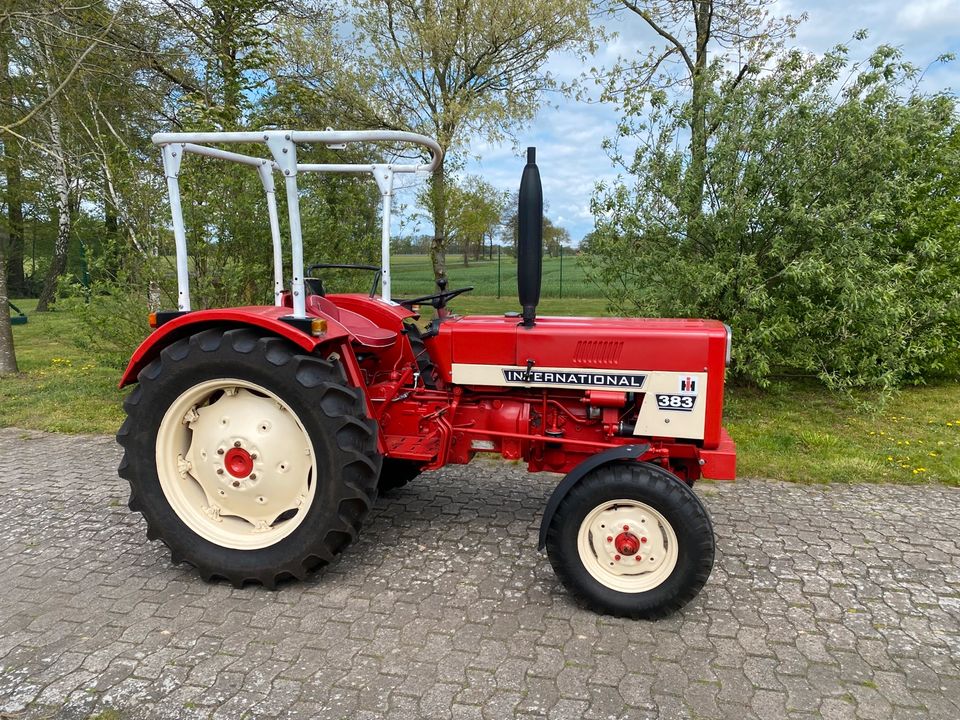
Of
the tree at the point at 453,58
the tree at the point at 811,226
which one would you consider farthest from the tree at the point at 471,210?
the tree at the point at 811,226

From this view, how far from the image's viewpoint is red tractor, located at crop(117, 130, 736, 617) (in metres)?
2.74

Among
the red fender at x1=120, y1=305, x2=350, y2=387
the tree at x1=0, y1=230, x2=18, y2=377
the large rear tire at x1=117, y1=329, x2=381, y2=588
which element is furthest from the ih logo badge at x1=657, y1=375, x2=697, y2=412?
the tree at x1=0, y1=230, x2=18, y2=377

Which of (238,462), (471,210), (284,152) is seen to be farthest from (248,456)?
(471,210)

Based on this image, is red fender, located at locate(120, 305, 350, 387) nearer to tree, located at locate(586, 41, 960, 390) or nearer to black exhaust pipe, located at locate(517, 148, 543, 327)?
black exhaust pipe, located at locate(517, 148, 543, 327)

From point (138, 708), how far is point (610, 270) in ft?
19.5

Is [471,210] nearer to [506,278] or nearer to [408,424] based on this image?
A: [506,278]

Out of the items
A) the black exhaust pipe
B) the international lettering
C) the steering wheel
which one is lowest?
the international lettering

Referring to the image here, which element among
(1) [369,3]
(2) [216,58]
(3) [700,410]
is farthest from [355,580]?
(1) [369,3]

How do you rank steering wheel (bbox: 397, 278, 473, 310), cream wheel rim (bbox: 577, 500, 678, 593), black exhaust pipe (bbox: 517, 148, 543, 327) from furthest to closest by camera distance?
steering wheel (bbox: 397, 278, 473, 310) < cream wheel rim (bbox: 577, 500, 678, 593) < black exhaust pipe (bbox: 517, 148, 543, 327)

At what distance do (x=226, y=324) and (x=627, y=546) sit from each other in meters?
2.17

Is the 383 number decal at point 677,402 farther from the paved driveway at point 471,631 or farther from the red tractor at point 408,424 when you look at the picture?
the paved driveway at point 471,631

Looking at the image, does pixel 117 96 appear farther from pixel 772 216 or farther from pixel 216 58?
pixel 772 216

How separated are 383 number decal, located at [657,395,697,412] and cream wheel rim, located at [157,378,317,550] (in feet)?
5.53

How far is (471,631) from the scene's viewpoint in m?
2.67
